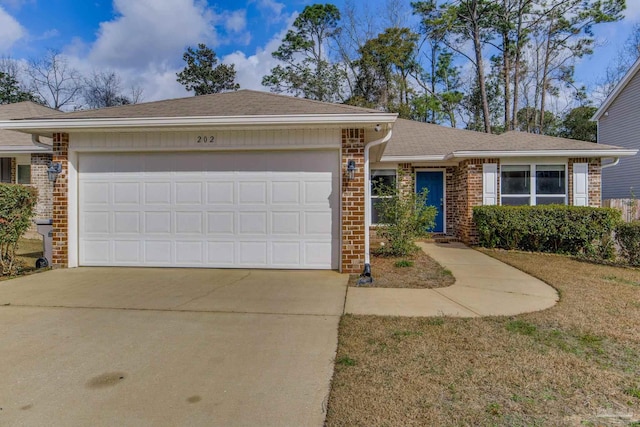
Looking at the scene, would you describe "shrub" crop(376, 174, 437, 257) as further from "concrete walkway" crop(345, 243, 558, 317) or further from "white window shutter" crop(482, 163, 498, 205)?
"white window shutter" crop(482, 163, 498, 205)

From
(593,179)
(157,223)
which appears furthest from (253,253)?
(593,179)

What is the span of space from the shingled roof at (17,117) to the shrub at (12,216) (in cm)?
484

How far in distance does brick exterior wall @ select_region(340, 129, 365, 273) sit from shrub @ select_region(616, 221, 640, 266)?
582 centimetres

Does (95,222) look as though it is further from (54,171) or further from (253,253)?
(253,253)

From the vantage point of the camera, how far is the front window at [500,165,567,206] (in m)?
A: 11.0

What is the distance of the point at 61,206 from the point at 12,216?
2.60ft

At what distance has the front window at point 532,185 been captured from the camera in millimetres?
A: 11047

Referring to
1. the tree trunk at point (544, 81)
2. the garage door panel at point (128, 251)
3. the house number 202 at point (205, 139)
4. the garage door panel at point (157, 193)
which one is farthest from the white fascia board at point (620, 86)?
the garage door panel at point (128, 251)

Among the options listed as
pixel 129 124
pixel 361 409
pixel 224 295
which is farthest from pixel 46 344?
pixel 129 124

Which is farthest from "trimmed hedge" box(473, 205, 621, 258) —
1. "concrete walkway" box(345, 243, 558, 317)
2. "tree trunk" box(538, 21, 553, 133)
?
"tree trunk" box(538, 21, 553, 133)

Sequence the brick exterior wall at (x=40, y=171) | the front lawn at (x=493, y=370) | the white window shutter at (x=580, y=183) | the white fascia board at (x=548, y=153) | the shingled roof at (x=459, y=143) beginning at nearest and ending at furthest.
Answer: the front lawn at (x=493, y=370), the white fascia board at (x=548, y=153), the shingled roof at (x=459, y=143), the white window shutter at (x=580, y=183), the brick exterior wall at (x=40, y=171)

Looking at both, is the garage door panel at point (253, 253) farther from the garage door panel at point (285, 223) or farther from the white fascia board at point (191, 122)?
the white fascia board at point (191, 122)

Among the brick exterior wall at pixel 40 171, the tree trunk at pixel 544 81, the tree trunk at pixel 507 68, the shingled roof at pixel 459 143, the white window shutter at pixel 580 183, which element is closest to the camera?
the shingled roof at pixel 459 143

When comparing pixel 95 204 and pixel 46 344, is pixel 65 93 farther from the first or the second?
pixel 46 344
